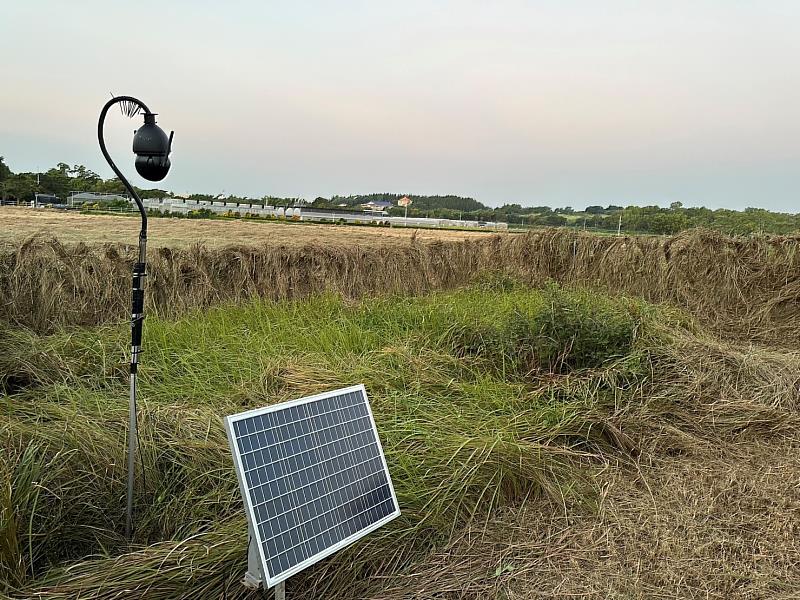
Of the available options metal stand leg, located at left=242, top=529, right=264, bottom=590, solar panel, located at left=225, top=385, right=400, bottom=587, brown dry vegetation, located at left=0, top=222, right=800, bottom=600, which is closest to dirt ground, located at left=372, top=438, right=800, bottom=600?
brown dry vegetation, located at left=0, top=222, right=800, bottom=600

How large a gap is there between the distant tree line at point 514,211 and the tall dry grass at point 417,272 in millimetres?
968

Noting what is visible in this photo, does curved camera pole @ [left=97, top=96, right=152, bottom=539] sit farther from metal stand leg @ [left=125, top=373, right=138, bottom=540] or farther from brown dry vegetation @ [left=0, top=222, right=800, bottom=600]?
brown dry vegetation @ [left=0, top=222, right=800, bottom=600]

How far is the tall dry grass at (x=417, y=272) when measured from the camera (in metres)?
4.80

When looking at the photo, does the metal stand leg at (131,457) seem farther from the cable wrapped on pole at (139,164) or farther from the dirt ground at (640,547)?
the dirt ground at (640,547)

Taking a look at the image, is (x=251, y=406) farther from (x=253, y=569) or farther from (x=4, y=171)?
(x=4, y=171)

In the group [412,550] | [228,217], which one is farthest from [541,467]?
[228,217]

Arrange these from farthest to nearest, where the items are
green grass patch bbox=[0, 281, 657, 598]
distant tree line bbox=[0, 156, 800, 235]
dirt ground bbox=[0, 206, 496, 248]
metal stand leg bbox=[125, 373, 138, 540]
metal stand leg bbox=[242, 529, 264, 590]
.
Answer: dirt ground bbox=[0, 206, 496, 248] < distant tree line bbox=[0, 156, 800, 235] < metal stand leg bbox=[125, 373, 138, 540] < green grass patch bbox=[0, 281, 657, 598] < metal stand leg bbox=[242, 529, 264, 590]

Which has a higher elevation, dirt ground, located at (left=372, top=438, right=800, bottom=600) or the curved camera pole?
the curved camera pole

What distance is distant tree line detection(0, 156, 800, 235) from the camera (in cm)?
923

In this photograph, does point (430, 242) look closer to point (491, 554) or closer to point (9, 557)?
point (491, 554)

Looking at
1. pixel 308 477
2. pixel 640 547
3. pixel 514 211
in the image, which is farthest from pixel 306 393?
pixel 514 211

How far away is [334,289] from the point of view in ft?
21.5

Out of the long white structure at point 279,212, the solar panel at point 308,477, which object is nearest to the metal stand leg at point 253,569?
the solar panel at point 308,477

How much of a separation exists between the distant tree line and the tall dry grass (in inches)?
38.1
